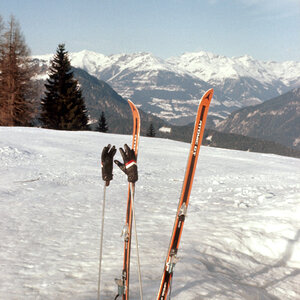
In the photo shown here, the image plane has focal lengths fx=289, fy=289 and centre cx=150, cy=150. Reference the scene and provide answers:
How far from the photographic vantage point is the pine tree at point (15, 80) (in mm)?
31453

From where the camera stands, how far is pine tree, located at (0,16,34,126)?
31.5 m

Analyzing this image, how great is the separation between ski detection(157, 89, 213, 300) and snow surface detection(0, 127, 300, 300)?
44 centimetres

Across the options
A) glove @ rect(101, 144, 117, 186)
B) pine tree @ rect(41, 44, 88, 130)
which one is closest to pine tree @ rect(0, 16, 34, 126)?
pine tree @ rect(41, 44, 88, 130)

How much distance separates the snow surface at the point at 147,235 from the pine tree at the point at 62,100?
94.1 ft

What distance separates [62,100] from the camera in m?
39.3

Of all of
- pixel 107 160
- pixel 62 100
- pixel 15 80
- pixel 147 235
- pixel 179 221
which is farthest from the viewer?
pixel 62 100

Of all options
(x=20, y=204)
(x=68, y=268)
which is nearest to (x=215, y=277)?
(x=68, y=268)

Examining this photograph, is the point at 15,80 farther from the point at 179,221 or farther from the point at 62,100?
the point at 179,221

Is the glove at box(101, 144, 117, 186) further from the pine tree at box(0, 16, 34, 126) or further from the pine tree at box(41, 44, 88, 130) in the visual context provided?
the pine tree at box(41, 44, 88, 130)

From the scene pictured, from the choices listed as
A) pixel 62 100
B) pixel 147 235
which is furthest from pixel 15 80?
pixel 147 235

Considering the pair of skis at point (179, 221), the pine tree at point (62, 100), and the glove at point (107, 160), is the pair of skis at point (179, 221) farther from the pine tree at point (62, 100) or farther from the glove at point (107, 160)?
the pine tree at point (62, 100)

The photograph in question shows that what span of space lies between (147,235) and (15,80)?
104 feet

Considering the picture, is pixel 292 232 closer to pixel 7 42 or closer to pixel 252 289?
pixel 252 289

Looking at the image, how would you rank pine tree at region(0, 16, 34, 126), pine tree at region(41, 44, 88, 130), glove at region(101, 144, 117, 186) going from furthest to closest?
pine tree at region(41, 44, 88, 130), pine tree at region(0, 16, 34, 126), glove at region(101, 144, 117, 186)
